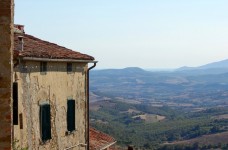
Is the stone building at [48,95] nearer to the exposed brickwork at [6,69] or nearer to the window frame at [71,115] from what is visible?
the window frame at [71,115]

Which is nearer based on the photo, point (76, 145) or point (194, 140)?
point (76, 145)

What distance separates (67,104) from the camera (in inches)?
731

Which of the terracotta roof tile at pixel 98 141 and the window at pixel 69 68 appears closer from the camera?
the window at pixel 69 68

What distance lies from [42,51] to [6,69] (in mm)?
6341

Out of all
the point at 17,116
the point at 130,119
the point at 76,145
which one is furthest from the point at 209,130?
the point at 17,116

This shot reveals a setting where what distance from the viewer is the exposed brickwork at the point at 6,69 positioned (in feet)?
33.2

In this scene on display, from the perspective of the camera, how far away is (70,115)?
Result: 745 inches

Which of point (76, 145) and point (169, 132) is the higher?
point (76, 145)

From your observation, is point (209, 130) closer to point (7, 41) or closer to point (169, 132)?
point (169, 132)

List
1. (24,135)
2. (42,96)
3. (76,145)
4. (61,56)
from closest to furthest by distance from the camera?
(24,135) → (42,96) → (61,56) → (76,145)

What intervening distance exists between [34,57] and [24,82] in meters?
0.95

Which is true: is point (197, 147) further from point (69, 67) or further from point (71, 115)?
point (69, 67)

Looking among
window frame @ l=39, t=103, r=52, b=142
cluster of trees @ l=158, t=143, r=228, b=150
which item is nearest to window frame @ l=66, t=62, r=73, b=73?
window frame @ l=39, t=103, r=52, b=142

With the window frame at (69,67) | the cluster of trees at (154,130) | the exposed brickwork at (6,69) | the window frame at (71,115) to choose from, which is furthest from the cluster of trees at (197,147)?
the exposed brickwork at (6,69)
